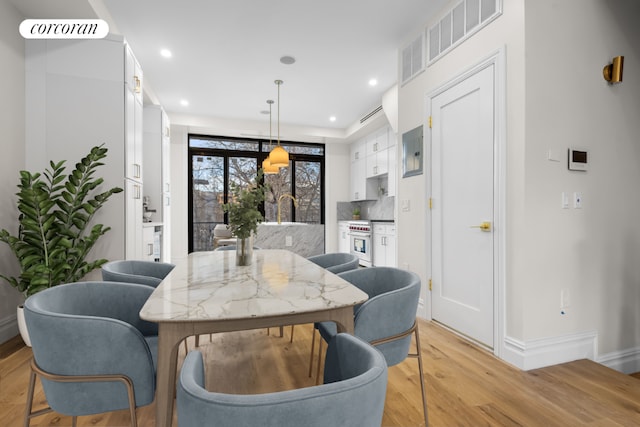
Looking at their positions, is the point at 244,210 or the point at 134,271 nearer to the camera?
the point at 244,210

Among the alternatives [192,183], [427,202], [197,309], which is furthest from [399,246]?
[192,183]

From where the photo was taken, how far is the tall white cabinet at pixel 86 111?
2.70 meters

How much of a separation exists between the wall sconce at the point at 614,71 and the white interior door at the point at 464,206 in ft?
2.65

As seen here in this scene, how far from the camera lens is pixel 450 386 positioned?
1.87m

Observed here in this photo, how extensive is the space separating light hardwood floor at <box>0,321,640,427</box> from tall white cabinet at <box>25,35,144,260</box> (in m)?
1.22

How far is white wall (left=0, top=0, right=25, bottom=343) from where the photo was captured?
2.47 meters

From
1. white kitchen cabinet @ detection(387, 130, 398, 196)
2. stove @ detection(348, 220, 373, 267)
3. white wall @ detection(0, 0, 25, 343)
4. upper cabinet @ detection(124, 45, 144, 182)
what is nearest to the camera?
white wall @ detection(0, 0, 25, 343)

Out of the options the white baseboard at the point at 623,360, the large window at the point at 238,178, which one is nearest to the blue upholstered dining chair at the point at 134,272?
the white baseboard at the point at 623,360

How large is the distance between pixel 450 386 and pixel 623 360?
1.53 metres

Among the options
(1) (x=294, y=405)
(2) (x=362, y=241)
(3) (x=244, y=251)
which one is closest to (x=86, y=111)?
(3) (x=244, y=251)

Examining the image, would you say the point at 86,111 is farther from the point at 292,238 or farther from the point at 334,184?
the point at 334,184

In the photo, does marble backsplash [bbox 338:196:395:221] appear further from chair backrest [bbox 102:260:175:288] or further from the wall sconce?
chair backrest [bbox 102:260:175:288]

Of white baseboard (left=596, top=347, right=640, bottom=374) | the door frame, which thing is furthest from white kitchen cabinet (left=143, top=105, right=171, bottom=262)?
white baseboard (left=596, top=347, right=640, bottom=374)

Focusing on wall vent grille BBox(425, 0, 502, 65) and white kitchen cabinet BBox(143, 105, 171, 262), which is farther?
white kitchen cabinet BBox(143, 105, 171, 262)
